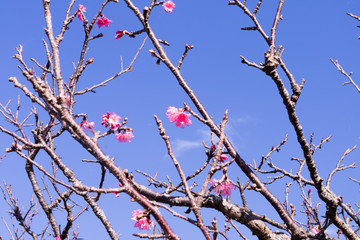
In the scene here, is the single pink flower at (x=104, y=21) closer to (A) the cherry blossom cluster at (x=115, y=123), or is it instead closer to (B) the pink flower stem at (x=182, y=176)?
(A) the cherry blossom cluster at (x=115, y=123)

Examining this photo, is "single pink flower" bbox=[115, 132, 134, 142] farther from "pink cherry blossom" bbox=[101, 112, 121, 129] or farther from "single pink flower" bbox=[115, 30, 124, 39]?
"single pink flower" bbox=[115, 30, 124, 39]

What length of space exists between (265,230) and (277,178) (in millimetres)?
747

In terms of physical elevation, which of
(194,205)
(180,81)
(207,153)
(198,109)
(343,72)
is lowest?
(194,205)

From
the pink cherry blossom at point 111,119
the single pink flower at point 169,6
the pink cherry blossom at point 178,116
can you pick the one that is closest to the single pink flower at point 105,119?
the pink cherry blossom at point 111,119

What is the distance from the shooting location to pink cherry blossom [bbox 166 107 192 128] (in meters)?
3.74

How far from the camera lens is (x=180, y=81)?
3191 mm

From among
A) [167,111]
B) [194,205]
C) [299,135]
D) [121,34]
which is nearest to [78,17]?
[121,34]

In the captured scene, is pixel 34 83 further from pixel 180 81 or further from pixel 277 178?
pixel 277 178

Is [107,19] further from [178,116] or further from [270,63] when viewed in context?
[270,63]

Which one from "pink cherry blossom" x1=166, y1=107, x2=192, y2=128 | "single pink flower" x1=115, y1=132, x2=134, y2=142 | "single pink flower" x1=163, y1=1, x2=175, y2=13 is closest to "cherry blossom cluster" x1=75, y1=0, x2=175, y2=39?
"single pink flower" x1=163, y1=1, x2=175, y2=13

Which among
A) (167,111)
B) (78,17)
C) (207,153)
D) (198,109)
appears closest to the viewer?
(207,153)

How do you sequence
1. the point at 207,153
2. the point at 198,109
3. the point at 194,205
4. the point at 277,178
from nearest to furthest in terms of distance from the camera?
the point at 194,205, the point at 207,153, the point at 198,109, the point at 277,178

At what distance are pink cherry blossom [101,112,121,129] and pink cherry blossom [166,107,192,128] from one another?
0.97 meters

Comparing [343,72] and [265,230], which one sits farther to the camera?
[343,72]
